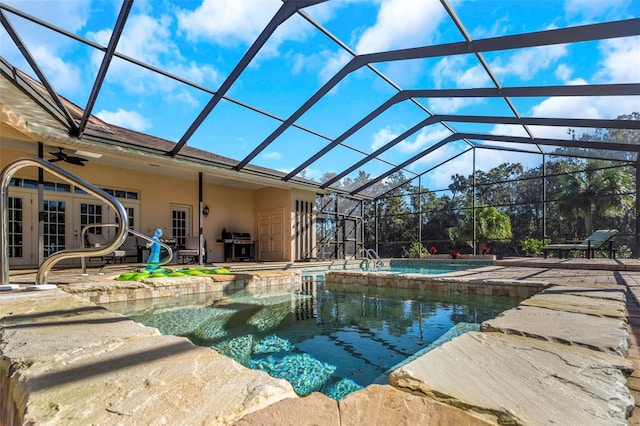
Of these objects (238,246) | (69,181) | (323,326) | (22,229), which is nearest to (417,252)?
(238,246)

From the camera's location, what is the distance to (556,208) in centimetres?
1488

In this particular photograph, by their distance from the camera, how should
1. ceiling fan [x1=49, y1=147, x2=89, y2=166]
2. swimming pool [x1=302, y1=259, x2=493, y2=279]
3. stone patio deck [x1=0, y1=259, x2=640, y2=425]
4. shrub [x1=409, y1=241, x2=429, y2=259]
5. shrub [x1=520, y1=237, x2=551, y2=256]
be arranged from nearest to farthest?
stone patio deck [x1=0, y1=259, x2=640, y2=425] < ceiling fan [x1=49, y1=147, x2=89, y2=166] < swimming pool [x1=302, y1=259, x2=493, y2=279] < shrub [x1=520, y1=237, x2=551, y2=256] < shrub [x1=409, y1=241, x2=429, y2=259]

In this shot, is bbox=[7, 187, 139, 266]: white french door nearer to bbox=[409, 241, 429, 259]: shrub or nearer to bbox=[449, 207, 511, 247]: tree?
bbox=[409, 241, 429, 259]: shrub

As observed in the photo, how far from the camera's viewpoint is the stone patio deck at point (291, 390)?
861 mm

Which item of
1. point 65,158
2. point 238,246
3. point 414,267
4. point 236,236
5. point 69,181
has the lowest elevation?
point 414,267

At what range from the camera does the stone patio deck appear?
861 millimetres

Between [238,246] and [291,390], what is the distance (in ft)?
33.9

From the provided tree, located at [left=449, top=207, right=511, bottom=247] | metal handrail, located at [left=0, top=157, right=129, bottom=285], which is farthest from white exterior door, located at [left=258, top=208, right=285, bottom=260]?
metal handrail, located at [left=0, top=157, right=129, bottom=285]

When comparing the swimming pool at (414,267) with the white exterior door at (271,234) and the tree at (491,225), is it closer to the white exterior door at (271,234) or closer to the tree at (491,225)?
the white exterior door at (271,234)

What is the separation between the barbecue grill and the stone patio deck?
8.94m

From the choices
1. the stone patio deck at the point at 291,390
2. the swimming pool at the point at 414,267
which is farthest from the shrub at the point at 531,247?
the stone patio deck at the point at 291,390

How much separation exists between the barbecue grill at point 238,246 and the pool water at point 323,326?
548 centimetres

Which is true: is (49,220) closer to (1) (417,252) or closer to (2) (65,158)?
(2) (65,158)

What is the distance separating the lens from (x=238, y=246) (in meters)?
11.0
